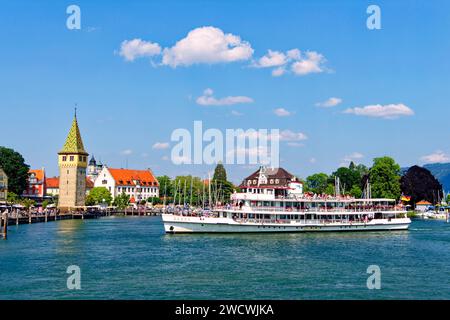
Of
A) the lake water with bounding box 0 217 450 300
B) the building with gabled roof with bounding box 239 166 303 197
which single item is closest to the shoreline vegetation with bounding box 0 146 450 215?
the building with gabled roof with bounding box 239 166 303 197

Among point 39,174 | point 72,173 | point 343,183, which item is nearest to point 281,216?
point 72,173

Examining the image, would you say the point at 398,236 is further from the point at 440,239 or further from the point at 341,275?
the point at 341,275

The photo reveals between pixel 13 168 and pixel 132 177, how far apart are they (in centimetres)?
5008

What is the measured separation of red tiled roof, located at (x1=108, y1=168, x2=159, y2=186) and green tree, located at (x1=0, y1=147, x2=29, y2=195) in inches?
1633

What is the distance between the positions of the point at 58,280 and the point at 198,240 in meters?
24.8

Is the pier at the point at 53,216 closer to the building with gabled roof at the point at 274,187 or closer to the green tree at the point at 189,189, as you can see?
the green tree at the point at 189,189

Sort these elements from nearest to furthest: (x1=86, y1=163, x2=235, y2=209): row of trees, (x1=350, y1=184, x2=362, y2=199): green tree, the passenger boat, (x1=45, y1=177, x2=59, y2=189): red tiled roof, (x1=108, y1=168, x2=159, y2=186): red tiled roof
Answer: the passenger boat < (x1=350, y1=184, x2=362, y2=199): green tree < (x1=86, y1=163, x2=235, y2=209): row of trees < (x1=108, y1=168, x2=159, y2=186): red tiled roof < (x1=45, y1=177, x2=59, y2=189): red tiled roof

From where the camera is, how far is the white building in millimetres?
160125

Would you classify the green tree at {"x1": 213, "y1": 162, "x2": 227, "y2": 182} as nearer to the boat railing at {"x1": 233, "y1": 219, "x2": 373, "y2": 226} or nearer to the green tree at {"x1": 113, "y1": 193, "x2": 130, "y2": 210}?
the green tree at {"x1": 113, "y1": 193, "x2": 130, "y2": 210}

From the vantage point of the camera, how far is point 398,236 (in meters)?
63.9

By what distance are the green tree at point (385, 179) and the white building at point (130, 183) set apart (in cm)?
7508

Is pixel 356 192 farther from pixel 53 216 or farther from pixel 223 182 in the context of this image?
pixel 53 216

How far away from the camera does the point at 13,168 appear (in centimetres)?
11850
